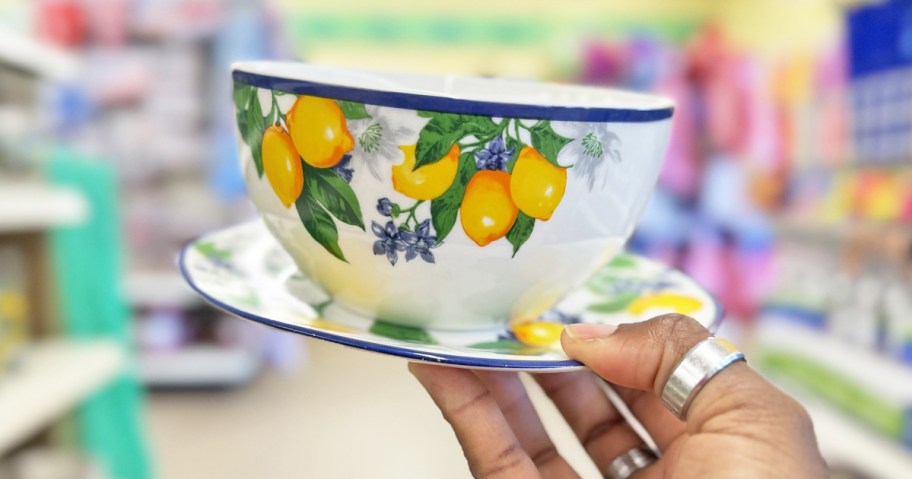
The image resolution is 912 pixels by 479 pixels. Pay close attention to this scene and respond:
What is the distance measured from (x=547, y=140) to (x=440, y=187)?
0.06 metres

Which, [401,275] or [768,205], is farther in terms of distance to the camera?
[768,205]

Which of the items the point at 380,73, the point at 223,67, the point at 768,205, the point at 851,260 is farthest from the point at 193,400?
the point at 768,205

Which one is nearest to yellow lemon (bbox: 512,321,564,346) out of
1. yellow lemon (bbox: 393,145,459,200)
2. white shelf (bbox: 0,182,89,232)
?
yellow lemon (bbox: 393,145,459,200)

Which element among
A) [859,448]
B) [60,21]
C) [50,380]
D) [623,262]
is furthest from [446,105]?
[60,21]

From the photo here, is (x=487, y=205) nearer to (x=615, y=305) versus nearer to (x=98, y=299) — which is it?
(x=615, y=305)

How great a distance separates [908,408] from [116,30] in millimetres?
2232

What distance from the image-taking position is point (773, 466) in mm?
371

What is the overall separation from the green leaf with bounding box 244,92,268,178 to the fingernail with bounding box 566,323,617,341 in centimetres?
19

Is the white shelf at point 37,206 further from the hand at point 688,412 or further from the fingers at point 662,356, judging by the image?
the fingers at point 662,356

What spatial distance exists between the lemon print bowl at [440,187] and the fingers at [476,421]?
0.06m

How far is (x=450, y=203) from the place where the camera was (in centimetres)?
36

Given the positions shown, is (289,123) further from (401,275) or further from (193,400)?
(193,400)

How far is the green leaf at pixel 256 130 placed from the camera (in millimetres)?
379

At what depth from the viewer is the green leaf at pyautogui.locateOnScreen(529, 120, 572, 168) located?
34cm
